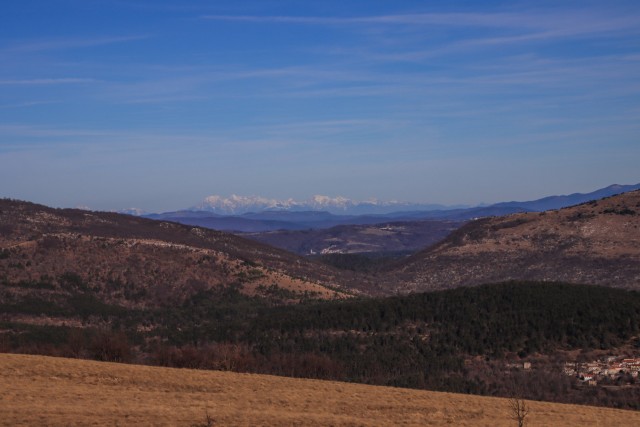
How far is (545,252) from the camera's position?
339 feet

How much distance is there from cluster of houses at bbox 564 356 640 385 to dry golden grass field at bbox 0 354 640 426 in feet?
32.1

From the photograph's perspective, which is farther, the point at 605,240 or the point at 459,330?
the point at 605,240

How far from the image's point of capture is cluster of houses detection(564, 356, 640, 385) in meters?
37.7

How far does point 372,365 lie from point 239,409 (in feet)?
57.8

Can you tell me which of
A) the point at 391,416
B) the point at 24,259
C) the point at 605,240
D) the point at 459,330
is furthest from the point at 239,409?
the point at 605,240

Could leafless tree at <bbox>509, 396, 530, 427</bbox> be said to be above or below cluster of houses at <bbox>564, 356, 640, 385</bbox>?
above

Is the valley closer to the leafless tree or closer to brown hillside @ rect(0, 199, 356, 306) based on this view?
brown hillside @ rect(0, 199, 356, 306)

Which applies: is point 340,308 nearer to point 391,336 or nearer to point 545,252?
point 391,336

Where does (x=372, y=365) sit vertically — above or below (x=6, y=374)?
below

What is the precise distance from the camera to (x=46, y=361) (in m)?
30.7

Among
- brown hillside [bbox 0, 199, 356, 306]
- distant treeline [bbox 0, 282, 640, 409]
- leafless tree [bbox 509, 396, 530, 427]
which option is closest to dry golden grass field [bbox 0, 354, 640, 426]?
leafless tree [bbox 509, 396, 530, 427]

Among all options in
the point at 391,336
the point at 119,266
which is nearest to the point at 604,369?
the point at 391,336

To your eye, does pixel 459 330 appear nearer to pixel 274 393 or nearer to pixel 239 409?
pixel 274 393

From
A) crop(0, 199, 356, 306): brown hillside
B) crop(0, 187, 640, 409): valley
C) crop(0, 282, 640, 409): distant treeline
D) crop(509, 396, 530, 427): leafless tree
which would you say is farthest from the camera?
crop(0, 199, 356, 306): brown hillside
